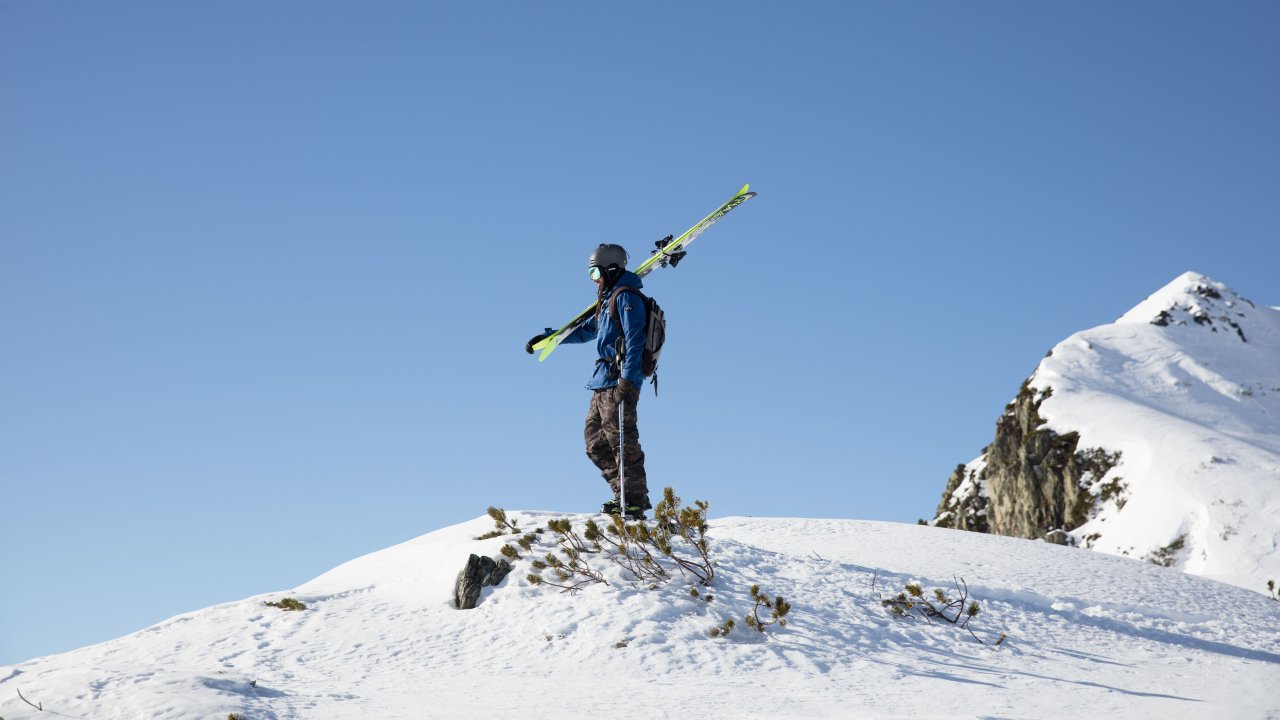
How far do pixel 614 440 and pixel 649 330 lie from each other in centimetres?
121

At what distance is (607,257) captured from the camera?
412 inches

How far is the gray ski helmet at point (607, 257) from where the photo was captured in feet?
34.2

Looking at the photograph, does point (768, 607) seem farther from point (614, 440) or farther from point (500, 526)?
point (500, 526)

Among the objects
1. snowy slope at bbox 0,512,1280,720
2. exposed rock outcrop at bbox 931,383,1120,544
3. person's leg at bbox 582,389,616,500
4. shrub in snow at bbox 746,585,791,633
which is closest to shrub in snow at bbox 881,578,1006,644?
snowy slope at bbox 0,512,1280,720

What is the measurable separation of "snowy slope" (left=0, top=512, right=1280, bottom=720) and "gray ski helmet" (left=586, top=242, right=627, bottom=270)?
2842 mm

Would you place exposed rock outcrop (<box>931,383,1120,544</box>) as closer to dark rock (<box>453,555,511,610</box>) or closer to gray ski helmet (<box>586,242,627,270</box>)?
gray ski helmet (<box>586,242,627,270</box>)

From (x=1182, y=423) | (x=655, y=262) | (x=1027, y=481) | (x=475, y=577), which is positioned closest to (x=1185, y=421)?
(x=1182, y=423)

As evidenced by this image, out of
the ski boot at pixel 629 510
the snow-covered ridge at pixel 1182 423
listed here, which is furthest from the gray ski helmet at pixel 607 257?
the snow-covered ridge at pixel 1182 423

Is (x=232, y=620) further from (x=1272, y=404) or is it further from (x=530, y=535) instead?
(x=1272, y=404)

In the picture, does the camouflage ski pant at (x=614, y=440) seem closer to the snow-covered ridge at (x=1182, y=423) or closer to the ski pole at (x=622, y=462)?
the ski pole at (x=622, y=462)

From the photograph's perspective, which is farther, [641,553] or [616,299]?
[616,299]

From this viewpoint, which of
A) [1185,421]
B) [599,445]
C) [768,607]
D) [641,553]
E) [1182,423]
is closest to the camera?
[768,607]

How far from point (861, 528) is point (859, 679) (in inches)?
A: 221

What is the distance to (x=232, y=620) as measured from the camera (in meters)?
8.84
